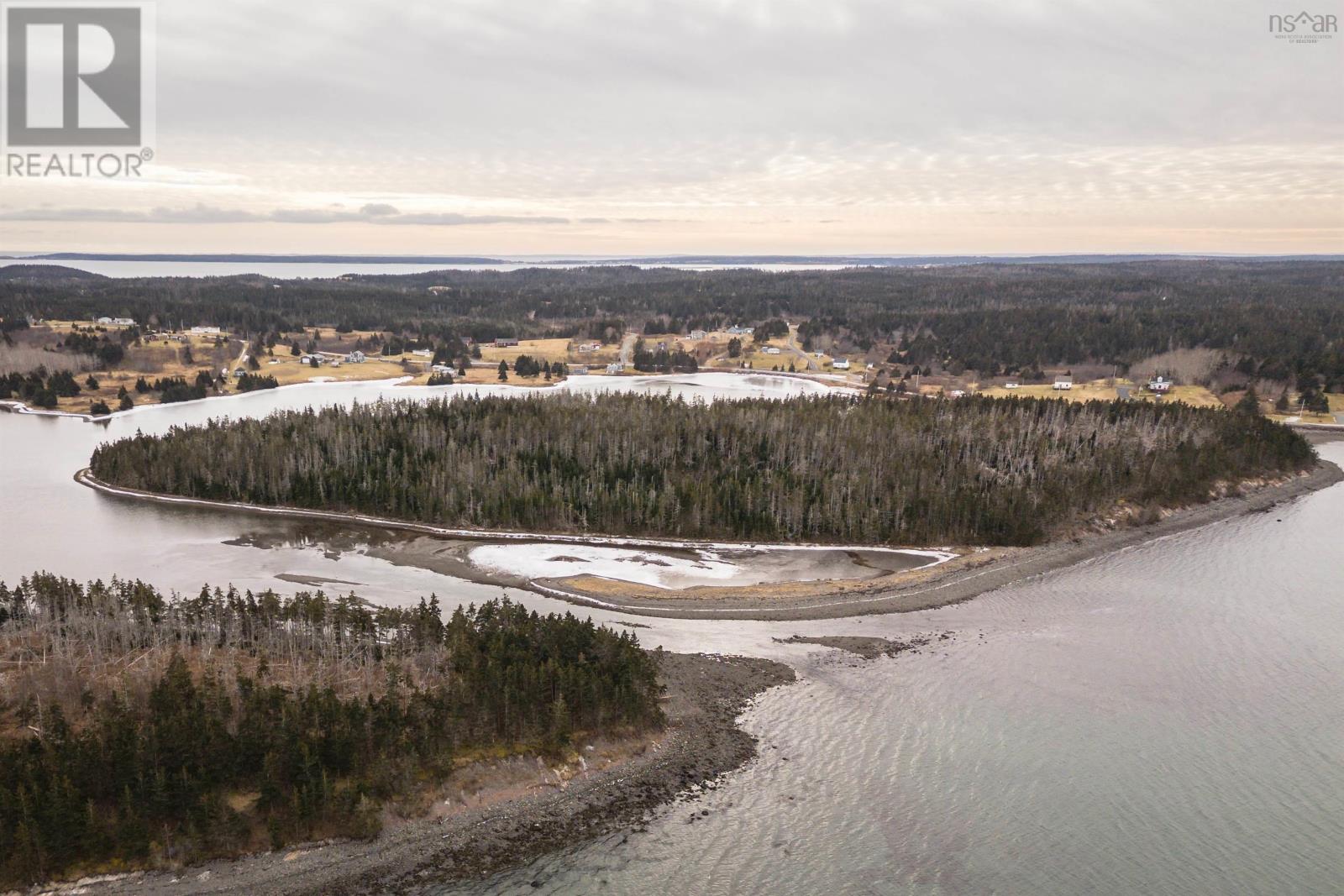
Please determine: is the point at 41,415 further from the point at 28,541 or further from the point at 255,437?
the point at 28,541

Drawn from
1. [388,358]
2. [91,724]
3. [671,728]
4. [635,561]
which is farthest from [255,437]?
[388,358]

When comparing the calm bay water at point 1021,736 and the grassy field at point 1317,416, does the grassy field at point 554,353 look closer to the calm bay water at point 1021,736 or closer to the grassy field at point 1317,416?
the grassy field at point 1317,416

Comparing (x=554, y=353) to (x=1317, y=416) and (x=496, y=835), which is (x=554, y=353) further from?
(x=496, y=835)

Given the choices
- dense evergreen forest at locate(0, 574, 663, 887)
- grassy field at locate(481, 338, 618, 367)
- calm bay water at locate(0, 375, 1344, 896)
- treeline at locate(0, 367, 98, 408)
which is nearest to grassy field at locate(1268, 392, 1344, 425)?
calm bay water at locate(0, 375, 1344, 896)

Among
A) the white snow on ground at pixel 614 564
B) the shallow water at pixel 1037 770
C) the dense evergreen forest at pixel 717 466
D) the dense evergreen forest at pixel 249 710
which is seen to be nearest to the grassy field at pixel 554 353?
the dense evergreen forest at pixel 717 466

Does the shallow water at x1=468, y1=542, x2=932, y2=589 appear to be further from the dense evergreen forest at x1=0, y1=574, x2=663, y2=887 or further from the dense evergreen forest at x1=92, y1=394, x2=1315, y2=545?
the dense evergreen forest at x1=0, y1=574, x2=663, y2=887
